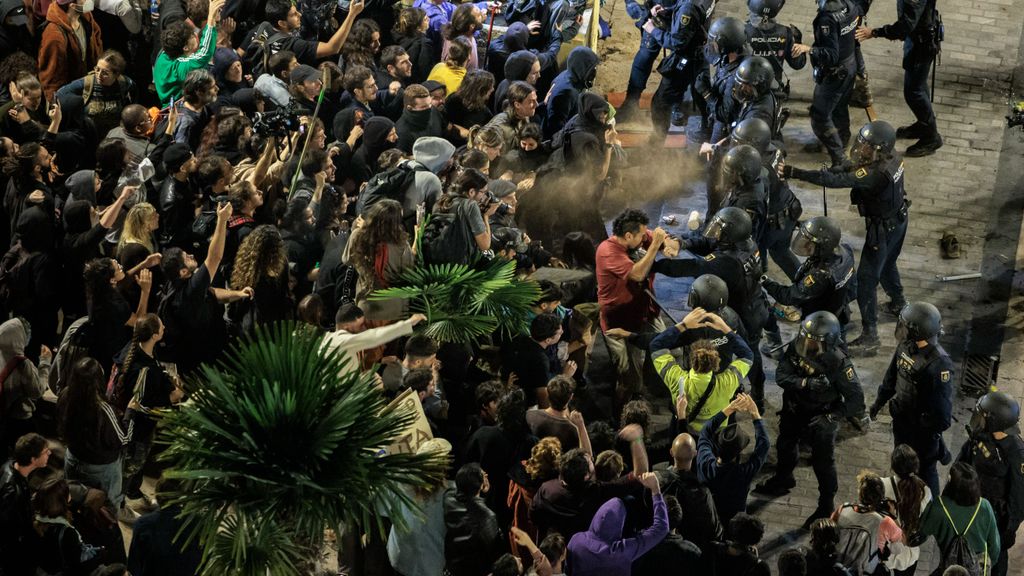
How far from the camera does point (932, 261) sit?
12.9 metres

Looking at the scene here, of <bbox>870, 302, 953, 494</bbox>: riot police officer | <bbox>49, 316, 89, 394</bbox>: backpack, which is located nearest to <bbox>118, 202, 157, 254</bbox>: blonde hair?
<bbox>49, 316, 89, 394</bbox>: backpack

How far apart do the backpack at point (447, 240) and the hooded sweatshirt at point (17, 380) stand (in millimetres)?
2614

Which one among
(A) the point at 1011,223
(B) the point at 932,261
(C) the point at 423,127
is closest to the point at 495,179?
(C) the point at 423,127

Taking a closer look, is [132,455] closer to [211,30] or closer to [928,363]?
[211,30]

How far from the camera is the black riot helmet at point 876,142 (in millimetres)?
11273

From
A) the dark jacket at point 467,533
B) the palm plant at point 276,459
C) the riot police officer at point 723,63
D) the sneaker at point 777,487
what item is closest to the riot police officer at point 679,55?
the riot police officer at point 723,63

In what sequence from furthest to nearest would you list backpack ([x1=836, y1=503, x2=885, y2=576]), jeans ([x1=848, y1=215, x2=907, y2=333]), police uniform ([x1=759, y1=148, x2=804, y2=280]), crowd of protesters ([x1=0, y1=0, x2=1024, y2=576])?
police uniform ([x1=759, y1=148, x2=804, y2=280])
jeans ([x1=848, y1=215, x2=907, y2=333])
backpack ([x1=836, y1=503, x2=885, y2=576])
crowd of protesters ([x1=0, y1=0, x2=1024, y2=576])

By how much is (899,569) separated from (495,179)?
436 cm

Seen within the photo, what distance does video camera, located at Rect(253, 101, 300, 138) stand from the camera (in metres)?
10.5

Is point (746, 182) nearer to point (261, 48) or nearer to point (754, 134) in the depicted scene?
point (754, 134)

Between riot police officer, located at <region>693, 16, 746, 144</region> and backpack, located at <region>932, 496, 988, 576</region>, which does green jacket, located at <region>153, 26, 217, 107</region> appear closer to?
riot police officer, located at <region>693, 16, 746, 144</region>

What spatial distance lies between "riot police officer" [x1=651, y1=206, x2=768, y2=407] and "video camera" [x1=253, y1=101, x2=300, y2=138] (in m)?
2.87

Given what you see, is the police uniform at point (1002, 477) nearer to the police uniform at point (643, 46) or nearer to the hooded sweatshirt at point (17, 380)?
the hooded sweatshirt at point (17, 380)

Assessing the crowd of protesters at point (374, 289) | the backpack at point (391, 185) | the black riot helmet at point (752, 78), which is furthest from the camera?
the black riot helmet at point (752, 78)
